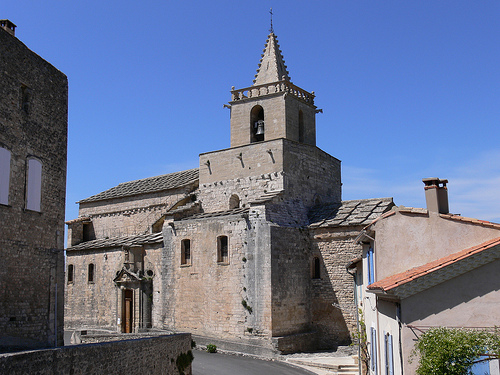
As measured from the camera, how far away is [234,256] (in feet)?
83.2

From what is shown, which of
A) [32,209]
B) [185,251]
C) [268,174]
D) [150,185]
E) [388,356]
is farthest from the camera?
[150,185]

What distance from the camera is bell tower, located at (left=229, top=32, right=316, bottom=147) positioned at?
28.4 meters

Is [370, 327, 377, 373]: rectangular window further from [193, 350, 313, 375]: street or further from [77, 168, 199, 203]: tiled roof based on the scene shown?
[77, 168, 199, 203]: tiled roof

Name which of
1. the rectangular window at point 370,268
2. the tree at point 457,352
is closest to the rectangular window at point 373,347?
the rectangular window at point 370,268

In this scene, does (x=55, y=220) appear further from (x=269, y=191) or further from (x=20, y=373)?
(x=269, y=191)

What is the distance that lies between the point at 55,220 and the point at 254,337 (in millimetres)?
10589

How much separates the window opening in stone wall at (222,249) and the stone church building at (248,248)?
0.16ft

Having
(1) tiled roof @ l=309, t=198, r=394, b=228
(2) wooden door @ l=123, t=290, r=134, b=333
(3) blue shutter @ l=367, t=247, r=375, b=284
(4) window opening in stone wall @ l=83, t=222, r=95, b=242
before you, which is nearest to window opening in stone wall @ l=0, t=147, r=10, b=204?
(3) blue shutter @ l=367, t=247, r=375, b=284

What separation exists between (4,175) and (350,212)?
15.7 metres

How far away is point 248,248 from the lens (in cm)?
2495

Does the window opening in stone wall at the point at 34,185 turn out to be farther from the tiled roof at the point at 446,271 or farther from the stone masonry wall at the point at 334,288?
the stone masonry wall at the point at 334,288

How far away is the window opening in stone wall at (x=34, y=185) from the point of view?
663 inches

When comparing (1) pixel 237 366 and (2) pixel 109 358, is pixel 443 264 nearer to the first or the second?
(2) pixel 109 358

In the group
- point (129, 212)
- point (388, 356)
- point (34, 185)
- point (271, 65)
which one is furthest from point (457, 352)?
point (129, 212)
